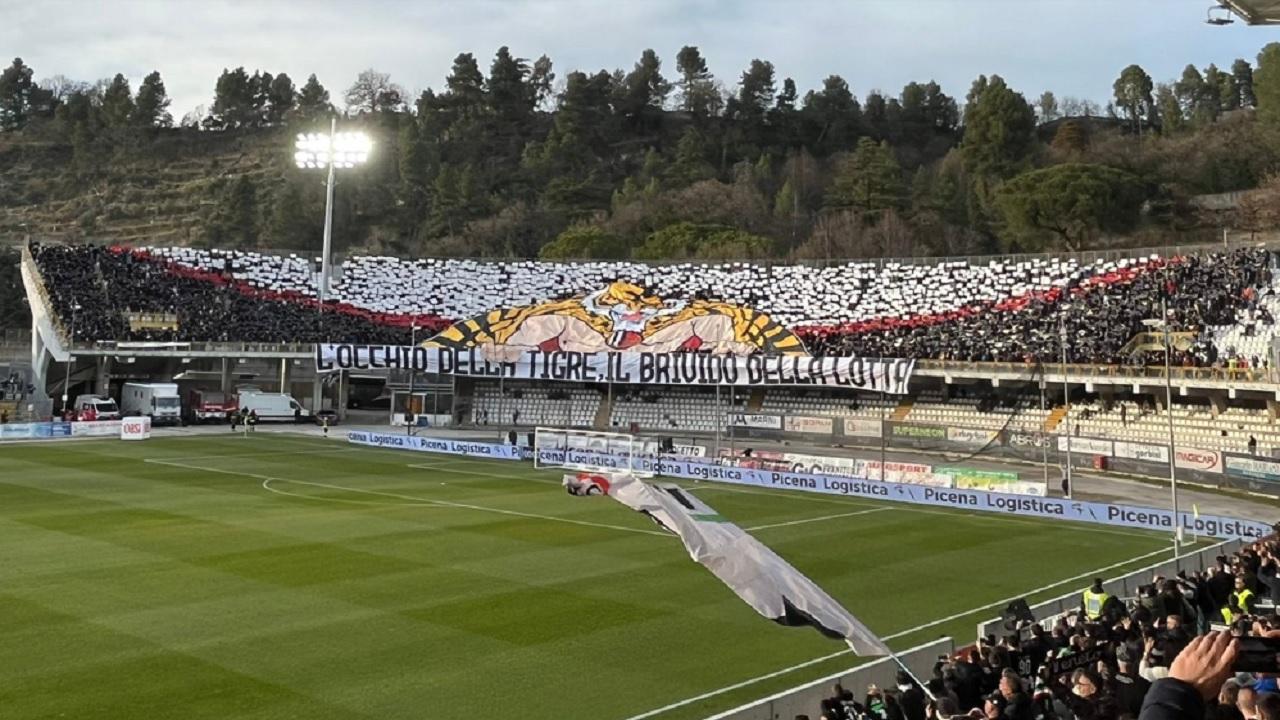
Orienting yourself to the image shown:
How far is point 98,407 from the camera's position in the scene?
57.3 metres

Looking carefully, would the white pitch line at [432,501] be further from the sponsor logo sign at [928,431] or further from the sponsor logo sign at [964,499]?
the sponsor logo sign at [928,431]

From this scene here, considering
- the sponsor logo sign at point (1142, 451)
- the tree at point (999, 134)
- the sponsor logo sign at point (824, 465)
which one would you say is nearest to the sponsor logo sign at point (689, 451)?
the sponsor logo sign at point (824, 465)

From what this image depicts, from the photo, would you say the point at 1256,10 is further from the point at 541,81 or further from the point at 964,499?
the point at 541,81

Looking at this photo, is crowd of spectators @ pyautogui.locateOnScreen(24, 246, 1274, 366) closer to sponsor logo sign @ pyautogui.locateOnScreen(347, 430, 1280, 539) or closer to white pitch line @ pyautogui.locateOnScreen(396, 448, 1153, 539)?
sponsor logo sign @ pyautogui.locateOnScreen(347, 430, 1280, 539)

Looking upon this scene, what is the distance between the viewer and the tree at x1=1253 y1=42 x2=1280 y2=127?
87125 millimetres

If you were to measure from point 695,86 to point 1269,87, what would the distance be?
72449mm

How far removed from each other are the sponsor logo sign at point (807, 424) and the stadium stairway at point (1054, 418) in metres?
10.7

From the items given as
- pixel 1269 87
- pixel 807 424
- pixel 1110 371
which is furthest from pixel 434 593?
pixel 1269 87

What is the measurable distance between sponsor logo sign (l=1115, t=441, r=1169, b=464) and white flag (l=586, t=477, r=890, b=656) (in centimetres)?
3857

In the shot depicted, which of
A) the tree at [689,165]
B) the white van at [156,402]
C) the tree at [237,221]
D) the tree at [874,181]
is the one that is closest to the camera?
the white van at [156,402]

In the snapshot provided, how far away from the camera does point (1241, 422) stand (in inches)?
1748

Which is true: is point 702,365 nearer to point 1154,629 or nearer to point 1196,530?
point 1196,530

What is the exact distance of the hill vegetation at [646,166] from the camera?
87.2m

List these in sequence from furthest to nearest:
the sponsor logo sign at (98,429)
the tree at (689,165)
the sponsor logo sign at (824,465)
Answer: the tree at (689,165) < the sponsor logo sign at (98,429) < the sponsor logo sign at (824,465)
